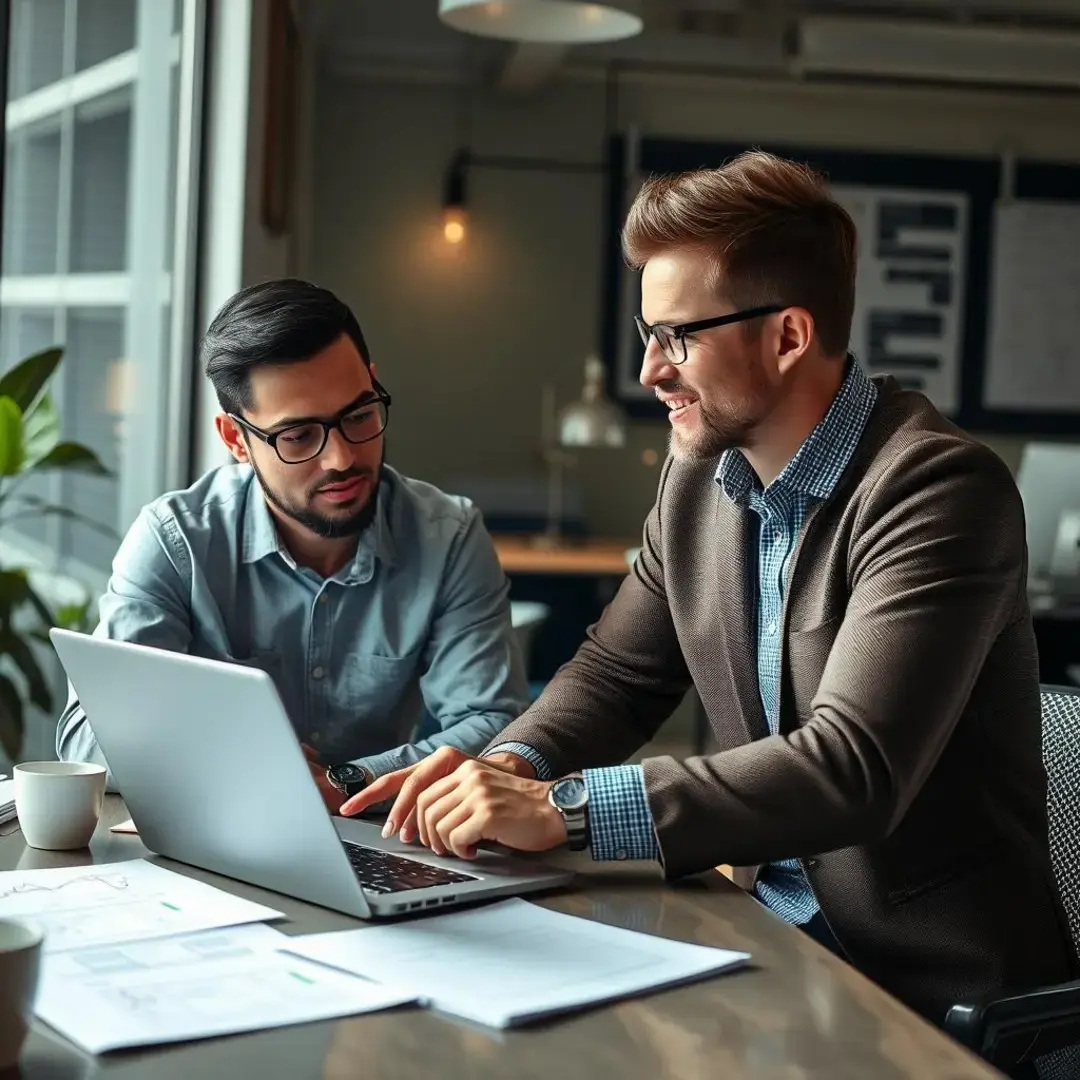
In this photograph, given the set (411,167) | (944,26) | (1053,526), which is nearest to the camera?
(1053,526)

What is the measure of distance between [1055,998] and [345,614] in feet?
3.47

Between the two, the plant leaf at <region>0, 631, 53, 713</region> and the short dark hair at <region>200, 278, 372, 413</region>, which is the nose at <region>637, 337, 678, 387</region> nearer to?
the short dark hair at <region>200, 278, 372, 413</region>

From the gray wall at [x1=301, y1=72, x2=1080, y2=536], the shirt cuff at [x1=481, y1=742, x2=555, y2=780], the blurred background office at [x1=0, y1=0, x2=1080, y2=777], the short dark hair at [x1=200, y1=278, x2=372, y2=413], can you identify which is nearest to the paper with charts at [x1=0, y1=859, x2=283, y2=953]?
the shirt cuff at [x1=481, y1=742, x2=555, y2=780]

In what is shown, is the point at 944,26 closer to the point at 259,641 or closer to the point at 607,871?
the point at 259,641

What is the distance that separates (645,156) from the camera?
257 inches

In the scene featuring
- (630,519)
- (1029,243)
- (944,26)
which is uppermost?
(944,26)

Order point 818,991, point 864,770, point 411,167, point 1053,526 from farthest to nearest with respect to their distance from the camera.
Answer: point 411,167 → point 1053,526 → point 864,770 → point 818,991

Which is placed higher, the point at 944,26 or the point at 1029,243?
the point at 944,26

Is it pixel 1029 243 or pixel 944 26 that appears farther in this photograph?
pixel 1029 243

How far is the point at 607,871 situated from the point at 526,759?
0.27m

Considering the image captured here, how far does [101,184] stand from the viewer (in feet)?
11.1

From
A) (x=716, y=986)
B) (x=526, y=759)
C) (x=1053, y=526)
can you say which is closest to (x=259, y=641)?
(x=526, y=759)

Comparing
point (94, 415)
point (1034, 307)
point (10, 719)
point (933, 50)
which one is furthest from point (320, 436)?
point (1034, 307)

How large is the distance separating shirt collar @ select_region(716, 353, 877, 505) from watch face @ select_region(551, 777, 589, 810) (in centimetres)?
42
